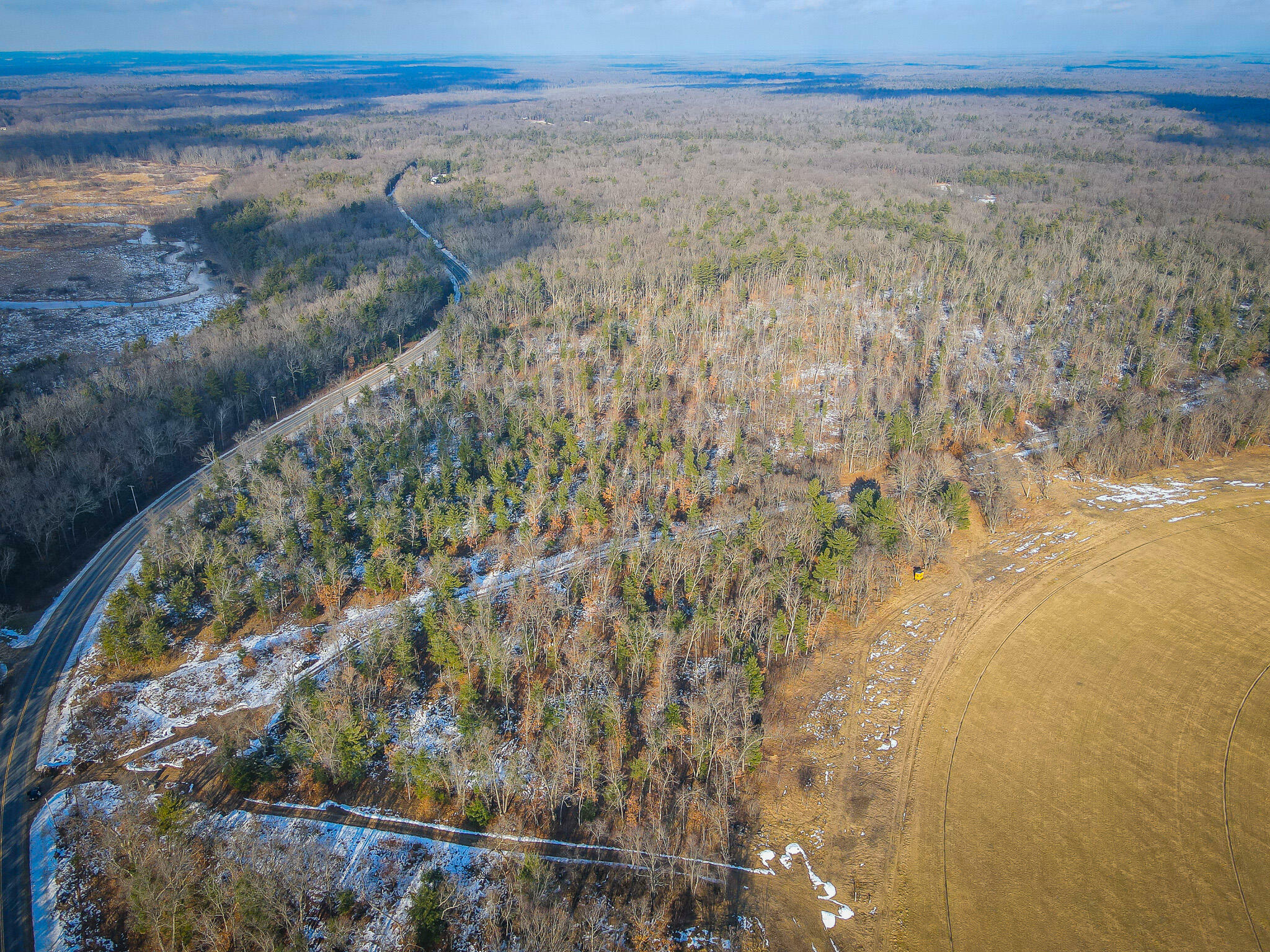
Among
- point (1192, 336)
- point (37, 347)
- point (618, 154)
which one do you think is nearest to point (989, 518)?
point (1192, 336)

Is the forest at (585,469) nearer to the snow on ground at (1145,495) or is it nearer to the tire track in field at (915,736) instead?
the snow on ground at (1145,495)

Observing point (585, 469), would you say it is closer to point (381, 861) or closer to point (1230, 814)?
point (381, 861)

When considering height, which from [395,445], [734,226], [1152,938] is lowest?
[1152,938]

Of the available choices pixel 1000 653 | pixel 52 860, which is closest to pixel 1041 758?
pixel 1000 653

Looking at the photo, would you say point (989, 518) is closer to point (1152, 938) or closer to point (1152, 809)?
point (1152, 809)

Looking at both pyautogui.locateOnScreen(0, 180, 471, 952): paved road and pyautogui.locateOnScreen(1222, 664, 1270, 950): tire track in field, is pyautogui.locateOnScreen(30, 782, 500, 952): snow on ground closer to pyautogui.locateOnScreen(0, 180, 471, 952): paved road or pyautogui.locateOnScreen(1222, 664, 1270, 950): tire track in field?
pyautogui.locateOnScreen(0, 180, 471, 952): paved road
